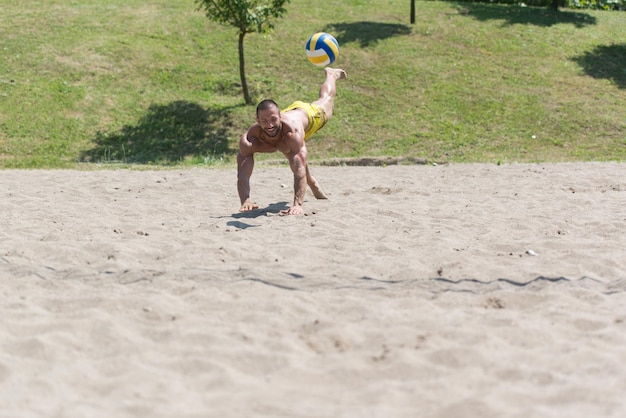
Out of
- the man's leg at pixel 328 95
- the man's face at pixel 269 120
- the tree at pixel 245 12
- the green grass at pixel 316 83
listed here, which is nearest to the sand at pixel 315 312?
the man's face at pixel 269 120

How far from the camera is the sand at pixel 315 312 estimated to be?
314 centimetres

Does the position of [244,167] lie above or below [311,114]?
below

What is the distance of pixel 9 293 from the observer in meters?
4.57

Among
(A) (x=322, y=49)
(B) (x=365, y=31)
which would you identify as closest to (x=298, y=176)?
(A) (x=322, y=49)

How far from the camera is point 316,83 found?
19.0 m

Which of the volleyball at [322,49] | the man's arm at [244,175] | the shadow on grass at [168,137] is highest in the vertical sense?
the volleyball at [322,49]

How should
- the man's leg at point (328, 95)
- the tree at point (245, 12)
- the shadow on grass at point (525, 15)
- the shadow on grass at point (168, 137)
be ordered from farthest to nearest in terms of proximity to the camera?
the shadow on grass at point (525, 15) → the tree at point (245, 12) → the shadow on grass at point (168, 137) → the man's leg at point (328, 95)

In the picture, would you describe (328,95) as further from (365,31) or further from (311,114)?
(365,31)

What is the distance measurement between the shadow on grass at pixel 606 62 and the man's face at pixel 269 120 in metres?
15.5

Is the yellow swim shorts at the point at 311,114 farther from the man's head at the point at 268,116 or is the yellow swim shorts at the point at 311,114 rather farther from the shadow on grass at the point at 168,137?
the shadow on grass at the point at 168,137

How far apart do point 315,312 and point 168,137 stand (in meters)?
12.8

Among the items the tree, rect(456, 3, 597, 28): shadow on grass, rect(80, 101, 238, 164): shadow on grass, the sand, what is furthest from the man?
rect(456, 3, 597, 28): shadow on grass

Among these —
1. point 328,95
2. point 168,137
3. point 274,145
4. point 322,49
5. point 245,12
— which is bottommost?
point 168,137

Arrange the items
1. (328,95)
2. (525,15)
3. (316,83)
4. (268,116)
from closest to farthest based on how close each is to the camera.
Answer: (268,116)
(328,95)
(316,83)
(525,15)
